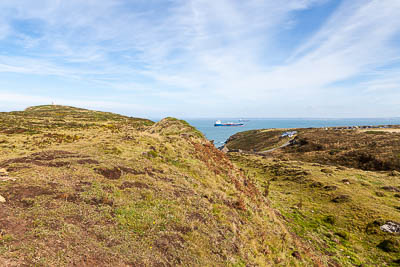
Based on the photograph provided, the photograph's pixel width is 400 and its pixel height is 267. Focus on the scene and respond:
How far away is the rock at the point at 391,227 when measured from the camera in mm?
20125

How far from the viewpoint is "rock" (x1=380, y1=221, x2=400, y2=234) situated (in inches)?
792

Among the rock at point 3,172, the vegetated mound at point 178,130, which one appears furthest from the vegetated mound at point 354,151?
the rock at point 3,172

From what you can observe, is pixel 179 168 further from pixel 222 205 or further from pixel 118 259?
pixel 118 259

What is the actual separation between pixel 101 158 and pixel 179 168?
290 inches

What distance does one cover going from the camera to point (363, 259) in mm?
16641

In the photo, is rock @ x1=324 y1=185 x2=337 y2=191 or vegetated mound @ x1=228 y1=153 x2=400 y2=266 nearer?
vegetated mound @ x1=228 y1=153 x2=400 y2=266

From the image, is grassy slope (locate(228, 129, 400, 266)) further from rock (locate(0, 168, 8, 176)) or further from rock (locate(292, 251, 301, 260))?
rock (locate(0, 168, 8, 176))

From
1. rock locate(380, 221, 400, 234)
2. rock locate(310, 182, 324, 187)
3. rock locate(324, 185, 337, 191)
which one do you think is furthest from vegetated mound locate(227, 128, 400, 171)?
rock locate(380, 221, 400, 234)

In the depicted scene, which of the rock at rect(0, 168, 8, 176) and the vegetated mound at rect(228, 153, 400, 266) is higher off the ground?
the rock at rect(0, 168, 8, 176)

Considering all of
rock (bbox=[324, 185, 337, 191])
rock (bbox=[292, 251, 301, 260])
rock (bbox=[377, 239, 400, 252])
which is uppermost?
rock (bbox=[292, 251, 301, 260])

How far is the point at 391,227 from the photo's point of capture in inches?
805

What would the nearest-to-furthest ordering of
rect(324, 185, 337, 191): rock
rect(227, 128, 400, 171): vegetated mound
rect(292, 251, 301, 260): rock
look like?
rect(292, 251, 301, 260): rock
rect(324, 185, 337, 191): rock
rect(227, 128, 400, 171): vegetated mound

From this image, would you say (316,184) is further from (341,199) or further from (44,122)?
(44,122)

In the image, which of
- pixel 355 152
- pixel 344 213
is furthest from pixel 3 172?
pixel 355 152
